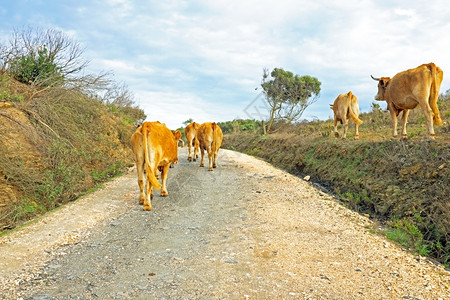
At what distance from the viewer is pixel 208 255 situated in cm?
471

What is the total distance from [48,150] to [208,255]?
20.1 feet

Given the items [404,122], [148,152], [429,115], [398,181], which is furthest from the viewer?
[404,122]

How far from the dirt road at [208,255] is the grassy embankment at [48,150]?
2.50ft

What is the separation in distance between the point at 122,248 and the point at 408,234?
4940mm

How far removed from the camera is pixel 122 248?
5.01m

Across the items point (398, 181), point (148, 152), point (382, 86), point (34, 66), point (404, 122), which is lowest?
point (398, 181)

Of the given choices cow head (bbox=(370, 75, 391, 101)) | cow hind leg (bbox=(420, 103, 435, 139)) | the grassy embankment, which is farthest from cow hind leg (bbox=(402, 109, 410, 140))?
the grassy embankment

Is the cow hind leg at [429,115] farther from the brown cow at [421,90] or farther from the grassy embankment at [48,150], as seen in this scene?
the grassy embankment at [48,150]

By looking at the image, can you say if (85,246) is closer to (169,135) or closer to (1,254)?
(1,254)

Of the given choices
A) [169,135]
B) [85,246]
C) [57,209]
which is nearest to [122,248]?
[85,246]

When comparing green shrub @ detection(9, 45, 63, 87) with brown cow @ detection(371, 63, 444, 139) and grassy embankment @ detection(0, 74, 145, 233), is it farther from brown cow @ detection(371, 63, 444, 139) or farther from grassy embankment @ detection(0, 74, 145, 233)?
brown cow @ detection(371, 63, 444, 139)

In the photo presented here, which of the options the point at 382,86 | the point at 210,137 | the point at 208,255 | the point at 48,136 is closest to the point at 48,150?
the point at 48,136

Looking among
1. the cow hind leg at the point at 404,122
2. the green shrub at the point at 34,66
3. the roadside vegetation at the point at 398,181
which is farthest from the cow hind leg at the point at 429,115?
the green shrub at the point at 34,66

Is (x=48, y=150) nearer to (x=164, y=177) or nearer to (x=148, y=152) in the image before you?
(x=164, y=177)
